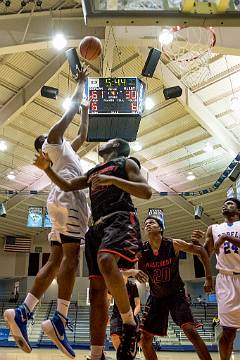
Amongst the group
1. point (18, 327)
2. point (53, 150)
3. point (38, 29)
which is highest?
point (38, 29)

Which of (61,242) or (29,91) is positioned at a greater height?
(29,91)

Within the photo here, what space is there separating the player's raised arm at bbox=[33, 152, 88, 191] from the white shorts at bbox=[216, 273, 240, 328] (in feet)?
7.59

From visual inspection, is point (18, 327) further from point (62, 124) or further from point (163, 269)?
point (163, 269)

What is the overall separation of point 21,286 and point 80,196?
23.5m

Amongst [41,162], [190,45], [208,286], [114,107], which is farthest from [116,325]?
[190,45]

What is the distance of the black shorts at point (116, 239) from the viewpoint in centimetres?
299

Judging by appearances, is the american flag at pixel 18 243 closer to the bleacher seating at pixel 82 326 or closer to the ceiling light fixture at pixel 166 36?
the bleacher seating at pixel 82 326

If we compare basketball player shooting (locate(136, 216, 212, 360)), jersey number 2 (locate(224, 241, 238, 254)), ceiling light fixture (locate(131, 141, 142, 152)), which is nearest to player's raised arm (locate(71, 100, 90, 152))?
basketball player shooting (locate(136, 216, 212, 360))

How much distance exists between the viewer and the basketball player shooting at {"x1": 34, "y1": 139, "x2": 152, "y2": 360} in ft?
9.38

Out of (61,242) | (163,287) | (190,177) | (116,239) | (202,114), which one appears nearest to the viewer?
(116,239)

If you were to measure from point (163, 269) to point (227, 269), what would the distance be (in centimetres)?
78

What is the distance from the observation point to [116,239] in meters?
3.01

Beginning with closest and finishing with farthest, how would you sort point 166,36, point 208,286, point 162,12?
point 162,12 → point 208,286 → point 166,36

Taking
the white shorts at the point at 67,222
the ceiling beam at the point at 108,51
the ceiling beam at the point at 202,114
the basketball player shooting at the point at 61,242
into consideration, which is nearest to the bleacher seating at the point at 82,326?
the ceiling beam at the point at 202,114
